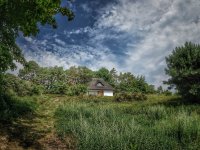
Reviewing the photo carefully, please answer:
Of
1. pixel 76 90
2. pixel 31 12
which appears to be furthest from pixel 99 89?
pixel 31 12

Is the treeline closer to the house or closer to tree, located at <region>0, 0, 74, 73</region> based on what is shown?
the house

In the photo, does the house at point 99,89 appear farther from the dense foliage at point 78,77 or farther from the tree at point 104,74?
the tree at point 104,74

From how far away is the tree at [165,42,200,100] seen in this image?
31.9 meters

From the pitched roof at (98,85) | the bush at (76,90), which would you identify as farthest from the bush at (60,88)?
the pitched roof at (98,85)

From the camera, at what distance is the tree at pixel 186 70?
31.9 m

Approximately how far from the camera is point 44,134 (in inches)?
528

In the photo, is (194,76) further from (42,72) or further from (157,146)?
(42,72)

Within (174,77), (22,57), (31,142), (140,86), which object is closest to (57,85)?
(140,86)

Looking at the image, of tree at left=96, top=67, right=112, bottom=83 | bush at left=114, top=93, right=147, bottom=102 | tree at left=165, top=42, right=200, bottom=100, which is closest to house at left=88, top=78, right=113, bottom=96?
A: tree at left=96, top=67, right=112, bottom=83

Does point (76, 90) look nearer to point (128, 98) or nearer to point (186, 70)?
point (128, 98)

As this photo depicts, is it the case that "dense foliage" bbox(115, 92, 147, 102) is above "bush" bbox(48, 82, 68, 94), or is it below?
below

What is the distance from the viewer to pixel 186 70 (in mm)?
32438

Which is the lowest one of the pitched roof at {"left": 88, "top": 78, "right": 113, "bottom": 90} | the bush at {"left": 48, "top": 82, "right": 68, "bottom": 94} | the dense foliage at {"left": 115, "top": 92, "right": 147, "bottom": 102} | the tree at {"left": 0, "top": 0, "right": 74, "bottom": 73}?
the dense foliage at {"left": 115, "top": 92, "right": 147, "bottom": 102}

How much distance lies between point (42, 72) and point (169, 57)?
74.1 meters
